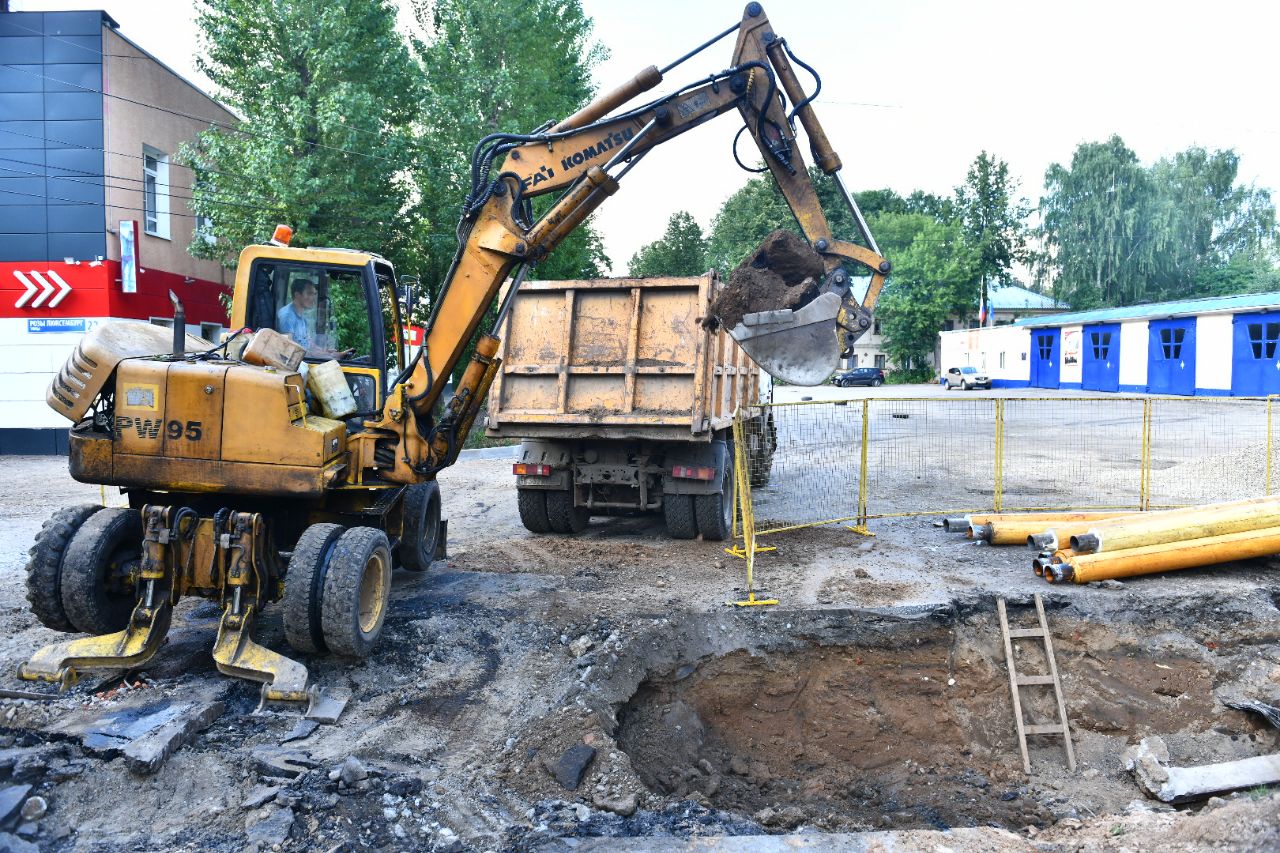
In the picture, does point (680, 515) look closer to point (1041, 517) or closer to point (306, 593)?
point (1041, 517)

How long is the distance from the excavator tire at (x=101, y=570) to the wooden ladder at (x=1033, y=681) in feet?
20.8

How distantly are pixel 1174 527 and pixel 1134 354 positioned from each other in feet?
102

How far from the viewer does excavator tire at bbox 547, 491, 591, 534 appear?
396 inches

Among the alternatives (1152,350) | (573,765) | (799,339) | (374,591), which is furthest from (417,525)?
(1152,350)

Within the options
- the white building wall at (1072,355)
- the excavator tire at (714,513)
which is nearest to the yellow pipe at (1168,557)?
the excavator tire at (714,513)

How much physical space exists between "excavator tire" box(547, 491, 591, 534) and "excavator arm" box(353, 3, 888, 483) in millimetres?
2959

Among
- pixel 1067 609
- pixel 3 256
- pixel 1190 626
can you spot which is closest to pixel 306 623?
pixel 1067 609

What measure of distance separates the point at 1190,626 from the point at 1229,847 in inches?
150

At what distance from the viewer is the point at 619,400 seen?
9242 millimetres

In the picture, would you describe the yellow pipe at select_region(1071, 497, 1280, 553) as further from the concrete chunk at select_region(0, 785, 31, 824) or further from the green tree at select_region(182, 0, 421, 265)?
the green tree at select_region(182, 0, 421, 265)

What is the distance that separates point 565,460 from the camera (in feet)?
31.9

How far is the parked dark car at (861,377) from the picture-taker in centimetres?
4969

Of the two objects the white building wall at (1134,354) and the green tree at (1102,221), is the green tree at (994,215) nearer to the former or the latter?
the green tree at (1102,221)

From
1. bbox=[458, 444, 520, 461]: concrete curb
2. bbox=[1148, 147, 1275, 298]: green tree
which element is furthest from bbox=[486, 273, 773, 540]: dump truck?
bbox=[1148, 147, 1275, 298]: green tree
